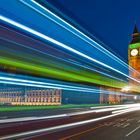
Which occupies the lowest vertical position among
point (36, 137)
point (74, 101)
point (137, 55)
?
point (36, 137)

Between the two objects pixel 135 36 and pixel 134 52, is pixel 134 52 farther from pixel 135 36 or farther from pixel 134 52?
pixel 135 36

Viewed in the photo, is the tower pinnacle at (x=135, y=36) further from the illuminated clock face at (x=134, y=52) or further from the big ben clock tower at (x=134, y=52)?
the illuminated clock face at (x=134, y=52)

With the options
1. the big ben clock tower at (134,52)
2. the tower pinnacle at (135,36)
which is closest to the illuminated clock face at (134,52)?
the big ben clock tower at (134,52)

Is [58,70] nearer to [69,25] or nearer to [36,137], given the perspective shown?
[69,25]

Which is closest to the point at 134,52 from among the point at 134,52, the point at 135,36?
the point at 134,52

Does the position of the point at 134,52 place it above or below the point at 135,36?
below

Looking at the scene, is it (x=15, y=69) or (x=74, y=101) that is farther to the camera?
(x=74, y=101)

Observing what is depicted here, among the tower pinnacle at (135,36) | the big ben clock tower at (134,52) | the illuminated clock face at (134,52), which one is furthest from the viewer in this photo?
the tower pinnacle at (135,36)

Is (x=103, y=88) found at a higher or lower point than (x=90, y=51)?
lower

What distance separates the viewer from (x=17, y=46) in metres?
14.9

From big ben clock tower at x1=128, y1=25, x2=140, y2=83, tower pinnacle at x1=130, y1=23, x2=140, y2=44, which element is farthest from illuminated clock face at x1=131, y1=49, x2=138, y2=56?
tower pinnacle at x1=130, y1=23, x2=140, y2=44

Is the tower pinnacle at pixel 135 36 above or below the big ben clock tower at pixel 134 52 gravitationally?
above

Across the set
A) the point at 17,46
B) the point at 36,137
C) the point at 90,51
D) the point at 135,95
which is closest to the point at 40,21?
the point at 17,46

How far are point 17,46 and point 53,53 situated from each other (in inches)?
178
